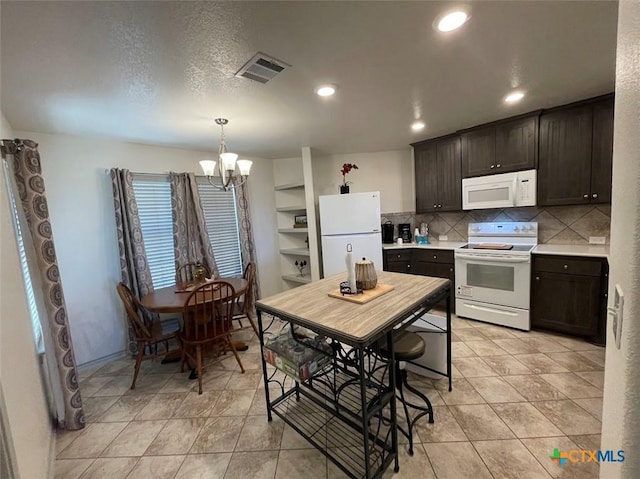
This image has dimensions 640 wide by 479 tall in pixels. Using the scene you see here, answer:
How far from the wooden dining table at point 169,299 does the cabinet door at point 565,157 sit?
3.41m

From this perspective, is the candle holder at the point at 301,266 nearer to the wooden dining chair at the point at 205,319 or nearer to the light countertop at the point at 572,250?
the wooden dining chair at the point at 205,319

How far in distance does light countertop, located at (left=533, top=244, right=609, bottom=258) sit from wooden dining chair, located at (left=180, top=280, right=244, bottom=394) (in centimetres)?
317

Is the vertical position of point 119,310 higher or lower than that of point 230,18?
lower

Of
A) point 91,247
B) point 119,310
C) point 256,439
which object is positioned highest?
point 91,247

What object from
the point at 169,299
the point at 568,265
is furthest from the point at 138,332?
the point at 568,265

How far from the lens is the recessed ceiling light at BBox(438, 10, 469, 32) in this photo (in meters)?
1.30

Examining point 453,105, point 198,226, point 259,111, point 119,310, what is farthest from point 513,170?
point 119,310

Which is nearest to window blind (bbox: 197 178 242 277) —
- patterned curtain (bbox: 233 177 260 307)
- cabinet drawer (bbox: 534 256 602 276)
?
patterned curtain (bbox: 233 177 260 307)

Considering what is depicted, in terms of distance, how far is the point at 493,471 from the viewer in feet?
4.65

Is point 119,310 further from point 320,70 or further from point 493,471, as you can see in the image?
point 493,471

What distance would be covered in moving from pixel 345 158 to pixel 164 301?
128 inches

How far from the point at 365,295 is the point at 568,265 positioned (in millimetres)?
2331

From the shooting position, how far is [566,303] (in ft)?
8.71

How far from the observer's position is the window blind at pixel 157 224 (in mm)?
3145
